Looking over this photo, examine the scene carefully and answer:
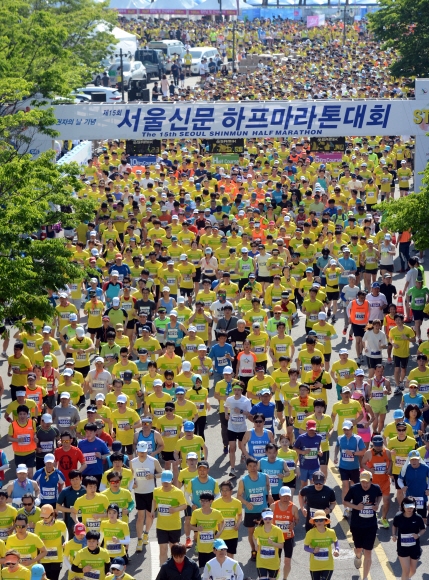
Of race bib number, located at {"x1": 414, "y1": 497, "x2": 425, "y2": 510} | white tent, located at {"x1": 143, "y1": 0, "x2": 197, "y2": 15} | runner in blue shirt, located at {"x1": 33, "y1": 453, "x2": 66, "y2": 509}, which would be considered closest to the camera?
runner in blue shirt, located at {"x1": 33, "y1": 453, "x2": 66, "y2": 509}

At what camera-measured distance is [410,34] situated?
45906 millimetres

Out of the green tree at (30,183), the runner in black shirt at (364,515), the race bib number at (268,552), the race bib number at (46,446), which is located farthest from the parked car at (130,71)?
the race bib number at (268,552)

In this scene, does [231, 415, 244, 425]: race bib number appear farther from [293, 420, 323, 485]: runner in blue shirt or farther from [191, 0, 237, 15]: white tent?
[191, 0, 237, 15]: white tent

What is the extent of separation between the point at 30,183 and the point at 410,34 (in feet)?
92.9

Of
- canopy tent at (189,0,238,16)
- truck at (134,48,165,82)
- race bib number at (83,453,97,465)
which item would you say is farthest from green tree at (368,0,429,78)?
canopy tent at (189,0,238,16)

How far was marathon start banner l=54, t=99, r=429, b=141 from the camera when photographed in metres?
31.2

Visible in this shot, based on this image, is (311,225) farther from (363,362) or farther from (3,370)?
(3,370)

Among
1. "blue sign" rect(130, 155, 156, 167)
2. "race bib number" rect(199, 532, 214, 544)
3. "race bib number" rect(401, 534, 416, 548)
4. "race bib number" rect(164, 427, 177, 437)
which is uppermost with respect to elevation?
"race bib number" rect(199, 532, 214, 544)

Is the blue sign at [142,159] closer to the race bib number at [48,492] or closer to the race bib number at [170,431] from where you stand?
the race bib number at [170,431]

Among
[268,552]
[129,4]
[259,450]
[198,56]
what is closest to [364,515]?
[268,552]

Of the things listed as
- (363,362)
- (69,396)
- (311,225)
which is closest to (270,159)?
(311,225)

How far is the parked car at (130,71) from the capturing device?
198 feet

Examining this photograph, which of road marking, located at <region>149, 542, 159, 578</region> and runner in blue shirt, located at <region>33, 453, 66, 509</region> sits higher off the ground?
runner in blue shirt, located at <region>33, 453, 66, 509</region>

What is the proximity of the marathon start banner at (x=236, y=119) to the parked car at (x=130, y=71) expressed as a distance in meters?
28.9
